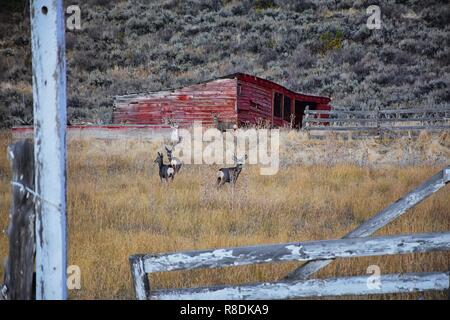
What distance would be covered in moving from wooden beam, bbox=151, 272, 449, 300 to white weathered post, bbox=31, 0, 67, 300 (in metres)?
0.74

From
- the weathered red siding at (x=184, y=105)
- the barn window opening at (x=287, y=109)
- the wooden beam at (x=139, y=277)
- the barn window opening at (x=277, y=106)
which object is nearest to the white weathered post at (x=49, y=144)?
the wooden beam at (x=139, y=277)

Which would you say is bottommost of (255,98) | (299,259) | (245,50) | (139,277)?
(139,277)

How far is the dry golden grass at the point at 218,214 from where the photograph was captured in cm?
510

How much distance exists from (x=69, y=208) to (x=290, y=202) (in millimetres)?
3570

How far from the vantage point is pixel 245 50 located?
31.7 metres

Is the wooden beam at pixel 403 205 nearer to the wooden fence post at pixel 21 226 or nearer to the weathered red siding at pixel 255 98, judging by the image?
the wooden fence post at pixel 21 226

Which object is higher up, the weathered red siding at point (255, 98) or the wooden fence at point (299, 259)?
the weathered red siding at point (255, 98)

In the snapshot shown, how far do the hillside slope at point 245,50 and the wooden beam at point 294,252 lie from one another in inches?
761

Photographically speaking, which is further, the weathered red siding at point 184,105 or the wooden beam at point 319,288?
the weathered red siding at point 184,105

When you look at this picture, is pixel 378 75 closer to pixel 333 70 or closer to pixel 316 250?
pixel 333 70

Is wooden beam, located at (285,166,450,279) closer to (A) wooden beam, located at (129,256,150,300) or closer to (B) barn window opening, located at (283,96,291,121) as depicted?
(A) wooden beam, located at (129,256,150,300)

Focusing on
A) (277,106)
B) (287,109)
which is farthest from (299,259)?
(287,109)

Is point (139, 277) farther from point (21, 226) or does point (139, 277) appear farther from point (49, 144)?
point (49, 144)

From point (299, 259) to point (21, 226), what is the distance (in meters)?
1.76
